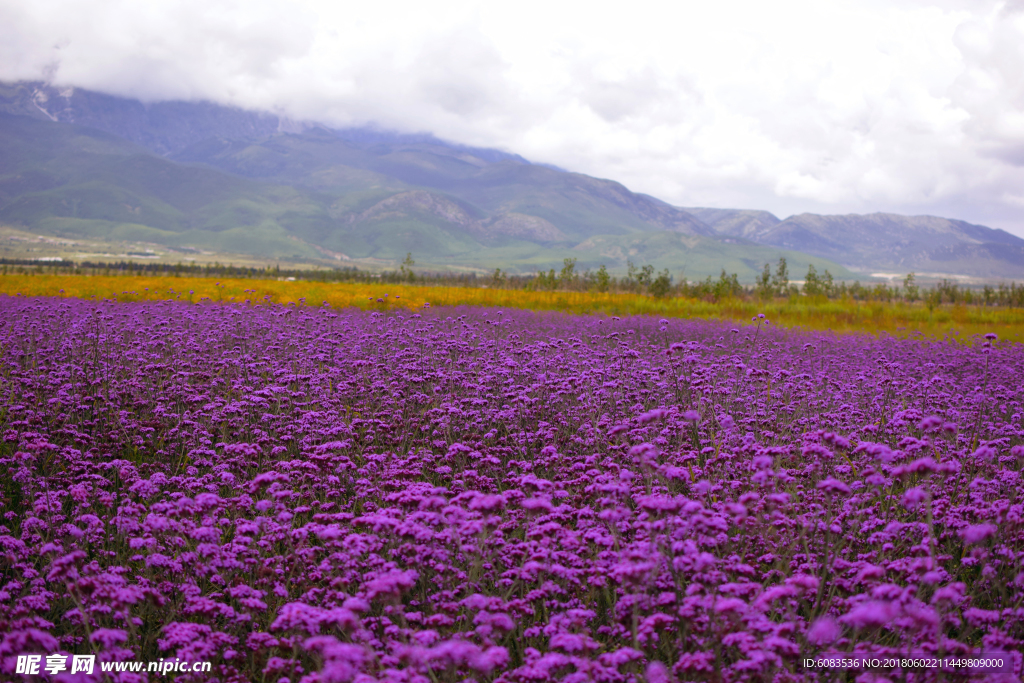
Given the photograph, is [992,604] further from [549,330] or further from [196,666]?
[549,330]

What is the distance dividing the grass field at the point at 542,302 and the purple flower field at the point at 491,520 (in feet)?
Answer: 36.3

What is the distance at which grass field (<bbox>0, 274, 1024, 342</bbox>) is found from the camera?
20.1 meters

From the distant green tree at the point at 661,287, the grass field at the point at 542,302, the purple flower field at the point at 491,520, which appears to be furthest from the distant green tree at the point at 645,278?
the purple flower field at the point at 491,520

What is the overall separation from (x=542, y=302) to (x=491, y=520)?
20930 mm

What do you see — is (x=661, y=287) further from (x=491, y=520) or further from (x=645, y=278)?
(x=491, y=520)

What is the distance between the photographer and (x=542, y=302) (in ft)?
79.5

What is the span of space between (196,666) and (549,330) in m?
11.2

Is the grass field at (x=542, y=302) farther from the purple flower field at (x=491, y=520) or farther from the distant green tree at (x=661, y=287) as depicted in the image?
the purple flower field at (x=491, y=520)

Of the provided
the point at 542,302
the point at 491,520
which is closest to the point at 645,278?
the point at 542,302

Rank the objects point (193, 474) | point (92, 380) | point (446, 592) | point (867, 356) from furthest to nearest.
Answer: point (867, 356) → point (92, 380) → point (193, 474) → point (446, 592)

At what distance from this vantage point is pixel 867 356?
521 inches

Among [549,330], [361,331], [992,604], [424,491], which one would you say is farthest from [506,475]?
[549,330]

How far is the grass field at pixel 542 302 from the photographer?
2008cm

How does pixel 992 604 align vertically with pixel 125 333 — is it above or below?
below
